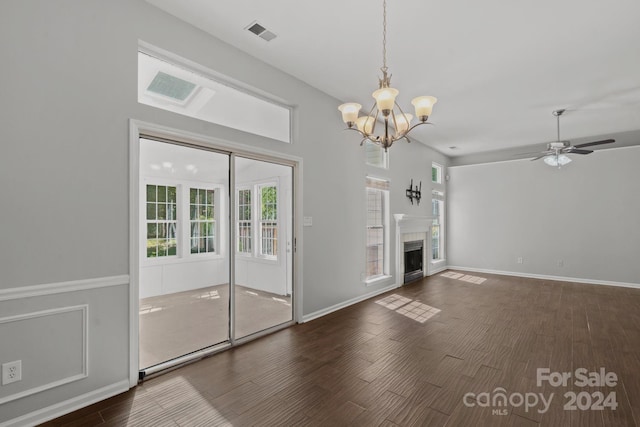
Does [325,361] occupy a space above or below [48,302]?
below

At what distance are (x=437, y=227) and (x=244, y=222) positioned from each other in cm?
615

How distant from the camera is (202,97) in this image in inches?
118

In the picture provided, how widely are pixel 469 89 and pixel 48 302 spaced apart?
503cm

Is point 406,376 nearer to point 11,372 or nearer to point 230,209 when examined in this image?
point 230,209

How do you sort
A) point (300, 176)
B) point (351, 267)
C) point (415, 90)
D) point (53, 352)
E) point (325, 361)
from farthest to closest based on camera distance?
point (351, 267), point (415, 90), point (300, 176), point (325, 361), point (53, 352)

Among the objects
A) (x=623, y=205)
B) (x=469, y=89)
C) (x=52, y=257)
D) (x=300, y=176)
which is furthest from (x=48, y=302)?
(x=623, y=205)

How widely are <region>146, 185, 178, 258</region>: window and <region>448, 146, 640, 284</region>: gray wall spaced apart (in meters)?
7.37

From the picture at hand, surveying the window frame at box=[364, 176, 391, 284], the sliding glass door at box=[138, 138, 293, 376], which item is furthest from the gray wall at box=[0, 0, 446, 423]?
the window frame at box=[364, 176, 391, 284]

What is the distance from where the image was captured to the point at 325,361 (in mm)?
2896

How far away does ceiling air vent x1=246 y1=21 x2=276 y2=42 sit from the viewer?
2.85 metres

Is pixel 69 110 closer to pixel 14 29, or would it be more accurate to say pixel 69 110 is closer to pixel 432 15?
pixel 14 29

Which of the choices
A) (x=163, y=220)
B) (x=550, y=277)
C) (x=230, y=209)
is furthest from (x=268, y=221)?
(x=550, y=277)

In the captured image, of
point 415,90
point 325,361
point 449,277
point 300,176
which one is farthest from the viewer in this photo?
point 449,277

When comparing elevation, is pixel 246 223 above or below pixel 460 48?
below
